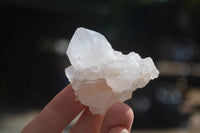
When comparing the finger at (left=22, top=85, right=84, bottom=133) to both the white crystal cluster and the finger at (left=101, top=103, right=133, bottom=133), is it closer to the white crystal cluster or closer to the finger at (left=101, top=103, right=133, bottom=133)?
the white crystal cluster

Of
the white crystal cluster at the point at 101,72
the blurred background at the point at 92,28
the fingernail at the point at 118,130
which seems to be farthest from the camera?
the blurred background at the point at 92,28

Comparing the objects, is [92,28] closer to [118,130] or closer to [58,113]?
[58,113]

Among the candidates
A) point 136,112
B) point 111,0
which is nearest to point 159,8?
point 111,0

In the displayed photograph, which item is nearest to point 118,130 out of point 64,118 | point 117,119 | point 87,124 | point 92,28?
point 117,119

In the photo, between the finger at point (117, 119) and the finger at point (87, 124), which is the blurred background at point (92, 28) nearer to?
the finger at point (87, 124)

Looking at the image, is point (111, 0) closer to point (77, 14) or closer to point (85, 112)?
point (77, 14)

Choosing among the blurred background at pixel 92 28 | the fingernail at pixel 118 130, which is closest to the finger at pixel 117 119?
the fingernail at pixel 118 130
